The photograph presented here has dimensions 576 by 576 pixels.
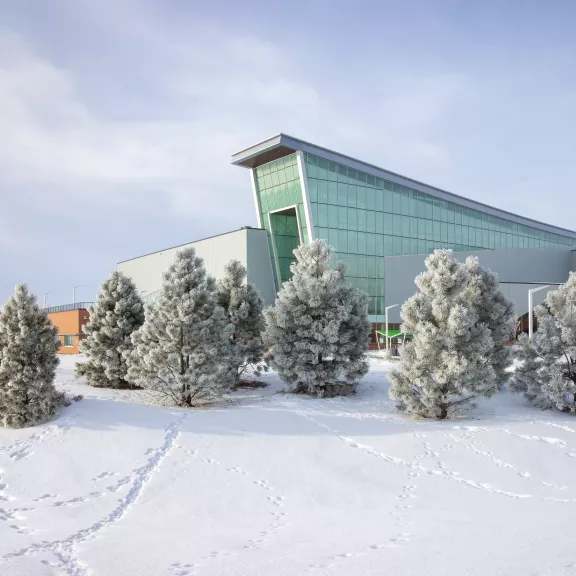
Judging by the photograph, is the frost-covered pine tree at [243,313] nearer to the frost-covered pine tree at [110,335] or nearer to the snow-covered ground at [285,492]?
the frost-covered pine tree at [110,335]

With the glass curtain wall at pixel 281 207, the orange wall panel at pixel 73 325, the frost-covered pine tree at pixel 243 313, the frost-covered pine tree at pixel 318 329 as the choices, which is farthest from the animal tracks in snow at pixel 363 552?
the orange wall panel at pixel 73 325

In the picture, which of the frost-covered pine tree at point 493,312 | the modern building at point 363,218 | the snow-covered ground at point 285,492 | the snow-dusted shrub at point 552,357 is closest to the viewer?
the snow-covered ground at point 285,492

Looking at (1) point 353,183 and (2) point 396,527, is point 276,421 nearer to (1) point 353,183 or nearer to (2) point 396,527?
(2) point 396,527

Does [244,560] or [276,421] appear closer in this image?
[244,560]

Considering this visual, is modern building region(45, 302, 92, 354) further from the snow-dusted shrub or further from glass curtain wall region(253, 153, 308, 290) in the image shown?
the snow-dusted shrub

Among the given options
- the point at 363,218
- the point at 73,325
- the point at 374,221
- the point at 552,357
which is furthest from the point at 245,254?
the point at 552,357

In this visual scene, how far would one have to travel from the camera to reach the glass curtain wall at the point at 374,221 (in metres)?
47.3

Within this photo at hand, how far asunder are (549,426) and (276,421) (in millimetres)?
9004

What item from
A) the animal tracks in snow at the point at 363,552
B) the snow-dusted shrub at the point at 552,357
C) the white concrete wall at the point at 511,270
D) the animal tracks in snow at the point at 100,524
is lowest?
the animal tracks in snow at the point at 100,524

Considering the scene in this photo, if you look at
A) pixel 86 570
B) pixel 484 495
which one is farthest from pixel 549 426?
pixel 86 570

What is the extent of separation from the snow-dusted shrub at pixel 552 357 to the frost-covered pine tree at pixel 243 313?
37.6 feet

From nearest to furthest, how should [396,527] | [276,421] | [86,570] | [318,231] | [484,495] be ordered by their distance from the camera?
1. [86,570]
2. [396,527]
3. [484,495]
4. [276,421]
5. [318,231]

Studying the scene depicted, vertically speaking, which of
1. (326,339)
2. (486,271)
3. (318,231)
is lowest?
(326,339)

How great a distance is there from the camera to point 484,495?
1244 cm
